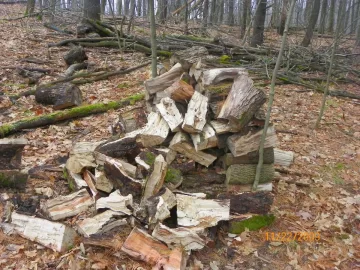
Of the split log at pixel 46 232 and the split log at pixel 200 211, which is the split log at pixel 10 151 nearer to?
the split log at pixel 46 232

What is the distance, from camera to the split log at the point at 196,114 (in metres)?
3.75

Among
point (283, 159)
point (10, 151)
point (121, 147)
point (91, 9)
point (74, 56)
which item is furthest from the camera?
point (91, 9)

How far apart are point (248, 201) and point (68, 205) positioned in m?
2.00

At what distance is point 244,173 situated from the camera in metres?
3.95

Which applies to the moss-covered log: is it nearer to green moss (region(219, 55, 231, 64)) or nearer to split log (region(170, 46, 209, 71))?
split log (region(170, 46, 209, 71))

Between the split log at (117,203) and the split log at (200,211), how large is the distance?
52cm

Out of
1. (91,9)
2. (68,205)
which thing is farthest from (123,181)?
(91,9)

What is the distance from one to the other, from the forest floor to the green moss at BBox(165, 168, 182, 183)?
2.85 feet

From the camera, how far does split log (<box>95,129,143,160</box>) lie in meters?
4.05

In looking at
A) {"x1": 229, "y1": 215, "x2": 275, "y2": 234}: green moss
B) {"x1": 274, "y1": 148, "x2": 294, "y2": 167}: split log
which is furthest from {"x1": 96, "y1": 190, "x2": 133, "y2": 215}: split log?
{"x1": 274, "y1": 148, "x2": 294, "y2": 167}: split log

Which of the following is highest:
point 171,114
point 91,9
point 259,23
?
point 91,9

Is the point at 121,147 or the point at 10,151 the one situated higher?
the point at 121,147

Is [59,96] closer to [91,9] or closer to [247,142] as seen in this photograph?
[247,142]

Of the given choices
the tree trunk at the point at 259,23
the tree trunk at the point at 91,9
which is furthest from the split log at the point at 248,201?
the tree trunk at the point at 91,9
